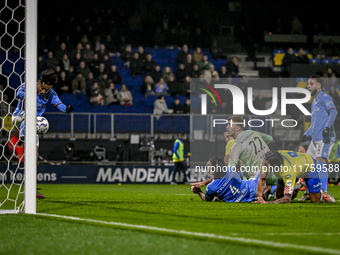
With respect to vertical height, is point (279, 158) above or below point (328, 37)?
below

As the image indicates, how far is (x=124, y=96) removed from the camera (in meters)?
18.9

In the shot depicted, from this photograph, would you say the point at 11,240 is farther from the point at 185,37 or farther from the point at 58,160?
the point at 185,37

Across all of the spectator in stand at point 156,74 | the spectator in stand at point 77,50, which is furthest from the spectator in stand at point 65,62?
the spectator in stand at point 156,74

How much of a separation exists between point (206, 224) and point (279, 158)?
309cm

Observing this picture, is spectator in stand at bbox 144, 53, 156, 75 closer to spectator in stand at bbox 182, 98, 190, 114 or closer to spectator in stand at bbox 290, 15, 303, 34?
spectator in stand at bbox 182, 98, 190, 114

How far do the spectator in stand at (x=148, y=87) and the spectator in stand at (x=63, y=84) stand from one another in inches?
113

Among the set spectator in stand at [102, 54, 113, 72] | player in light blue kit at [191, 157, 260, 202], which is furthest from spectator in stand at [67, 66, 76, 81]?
player in light blue kit at [191, 157, 260, 202]

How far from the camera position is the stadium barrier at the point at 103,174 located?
16.8 meters

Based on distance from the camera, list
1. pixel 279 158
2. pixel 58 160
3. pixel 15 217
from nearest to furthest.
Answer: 1. pixel 15 217
2. pixel 279 158
3. pixel 58 160


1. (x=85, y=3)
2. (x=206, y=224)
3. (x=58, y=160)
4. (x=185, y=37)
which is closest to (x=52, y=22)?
(x=85, y=3)

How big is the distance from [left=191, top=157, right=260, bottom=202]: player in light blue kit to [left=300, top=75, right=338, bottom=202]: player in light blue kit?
1221 mm

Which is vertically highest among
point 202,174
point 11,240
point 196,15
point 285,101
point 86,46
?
point 196,15

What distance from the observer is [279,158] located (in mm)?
7723

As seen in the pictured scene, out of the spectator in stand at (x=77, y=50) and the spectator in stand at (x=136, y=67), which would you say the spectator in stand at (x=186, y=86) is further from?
the spectator in stand at (x=77, y=50)
